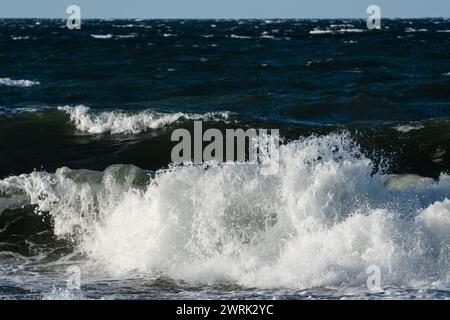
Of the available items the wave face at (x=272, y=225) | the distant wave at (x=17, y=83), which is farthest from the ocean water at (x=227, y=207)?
the distant wave at (x=17, y=83)

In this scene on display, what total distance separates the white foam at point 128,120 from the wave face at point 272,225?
20.4 feet

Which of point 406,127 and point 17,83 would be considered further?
point 17,83

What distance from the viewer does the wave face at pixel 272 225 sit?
9289mm

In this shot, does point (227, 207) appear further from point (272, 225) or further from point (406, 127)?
point (406, 127)

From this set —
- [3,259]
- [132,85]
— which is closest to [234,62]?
[132,85]

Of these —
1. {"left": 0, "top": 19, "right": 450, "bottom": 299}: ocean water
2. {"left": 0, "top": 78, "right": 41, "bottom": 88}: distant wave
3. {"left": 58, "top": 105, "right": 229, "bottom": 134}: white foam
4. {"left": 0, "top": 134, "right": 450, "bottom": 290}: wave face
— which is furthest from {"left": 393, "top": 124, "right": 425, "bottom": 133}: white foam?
{"left": 0, "top": 78, "right": 41, "bottom": 88}: distant wave

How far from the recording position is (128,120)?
18688 millimetres

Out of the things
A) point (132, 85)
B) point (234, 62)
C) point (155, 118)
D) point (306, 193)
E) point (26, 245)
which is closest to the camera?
point (306, 193)

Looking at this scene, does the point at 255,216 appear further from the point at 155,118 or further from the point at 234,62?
the point at 234,62

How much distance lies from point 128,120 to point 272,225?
8776 millimetres

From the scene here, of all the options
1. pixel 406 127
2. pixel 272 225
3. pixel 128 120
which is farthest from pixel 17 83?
pixel 272 225

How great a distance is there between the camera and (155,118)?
18.7m

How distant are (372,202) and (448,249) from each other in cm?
131
